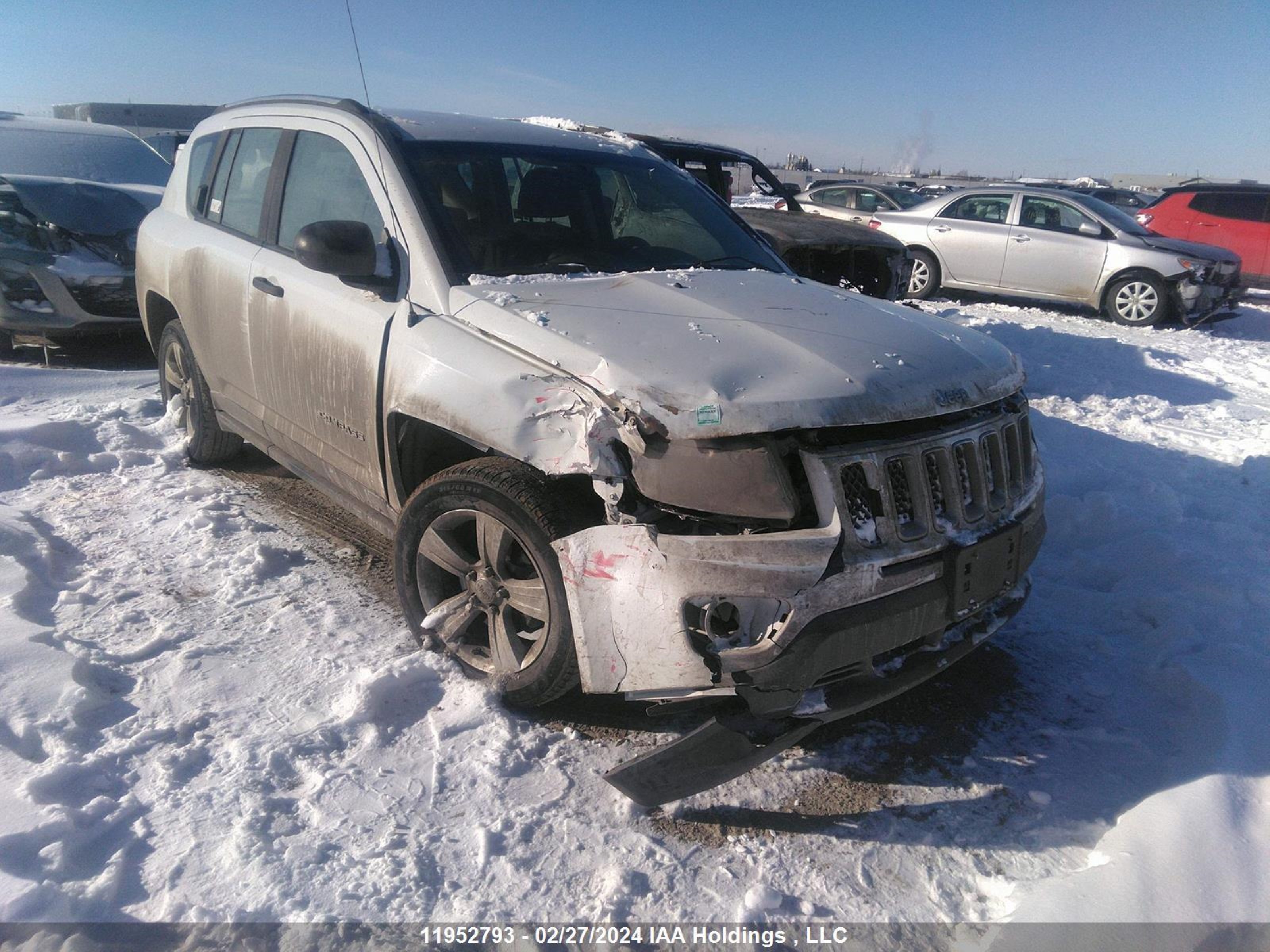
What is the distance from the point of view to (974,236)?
469 inches

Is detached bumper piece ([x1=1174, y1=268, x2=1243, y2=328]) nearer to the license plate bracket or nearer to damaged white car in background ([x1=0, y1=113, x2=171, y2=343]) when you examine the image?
the license plate bracket

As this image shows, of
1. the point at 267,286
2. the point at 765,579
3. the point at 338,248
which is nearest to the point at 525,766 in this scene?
the point at 765,579

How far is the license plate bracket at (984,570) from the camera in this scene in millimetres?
2395

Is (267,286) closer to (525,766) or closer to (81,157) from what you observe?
(525,766)

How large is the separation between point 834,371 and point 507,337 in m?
1.01

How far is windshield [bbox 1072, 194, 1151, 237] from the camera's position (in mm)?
11180

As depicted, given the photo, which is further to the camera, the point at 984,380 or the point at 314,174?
the point at 314,174

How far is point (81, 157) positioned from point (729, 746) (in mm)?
9179

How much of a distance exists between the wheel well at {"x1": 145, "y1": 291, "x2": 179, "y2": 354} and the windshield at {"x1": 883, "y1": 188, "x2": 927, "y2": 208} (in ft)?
44.0

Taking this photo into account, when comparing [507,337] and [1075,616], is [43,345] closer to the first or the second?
[507,337]

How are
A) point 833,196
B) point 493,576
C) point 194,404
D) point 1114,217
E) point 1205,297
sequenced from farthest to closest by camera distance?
point 833,196, point 1114,217, point 1205,297, point 194,404, point 493,576

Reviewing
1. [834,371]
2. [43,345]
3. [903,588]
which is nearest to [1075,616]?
[903,588]

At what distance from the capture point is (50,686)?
2.70 m

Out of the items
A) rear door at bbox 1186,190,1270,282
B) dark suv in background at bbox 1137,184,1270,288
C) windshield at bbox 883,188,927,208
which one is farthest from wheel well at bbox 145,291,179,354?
rear door at bbox 1186,190,1270,282
